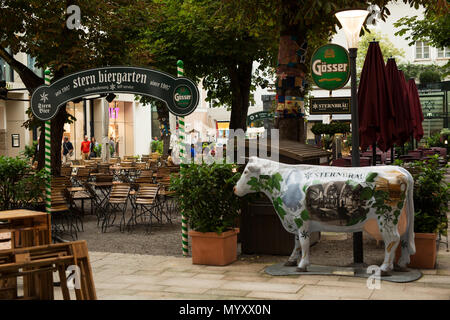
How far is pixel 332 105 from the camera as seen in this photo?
902cm

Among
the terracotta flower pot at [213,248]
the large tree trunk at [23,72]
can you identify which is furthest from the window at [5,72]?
the terracotta flower pot at [213,248]

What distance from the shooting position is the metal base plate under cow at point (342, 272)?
741 cm

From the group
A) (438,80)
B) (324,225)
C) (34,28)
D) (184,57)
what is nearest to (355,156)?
(324,225)

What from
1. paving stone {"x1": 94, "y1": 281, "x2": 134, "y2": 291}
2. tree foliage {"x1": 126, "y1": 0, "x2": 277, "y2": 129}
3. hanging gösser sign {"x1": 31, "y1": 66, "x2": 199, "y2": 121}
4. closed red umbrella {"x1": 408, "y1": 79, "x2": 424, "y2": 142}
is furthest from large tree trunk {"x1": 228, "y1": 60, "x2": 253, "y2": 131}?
paving stone {"x1": 94, "y1": 281, "x2": 134, "y2": 291}

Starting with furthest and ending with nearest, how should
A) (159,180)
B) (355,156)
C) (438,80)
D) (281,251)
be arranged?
(438,80)
(159,180)
(281,251)
(355,156)

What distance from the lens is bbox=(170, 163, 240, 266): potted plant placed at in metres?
8.69

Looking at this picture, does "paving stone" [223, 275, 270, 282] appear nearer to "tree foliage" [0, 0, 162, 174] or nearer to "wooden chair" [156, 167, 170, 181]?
"tree foliage" [0, 0, 162, 174]

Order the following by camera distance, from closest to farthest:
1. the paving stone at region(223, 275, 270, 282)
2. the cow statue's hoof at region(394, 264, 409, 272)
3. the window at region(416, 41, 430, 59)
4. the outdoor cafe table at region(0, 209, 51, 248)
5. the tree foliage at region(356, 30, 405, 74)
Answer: the outdoor cafe table at region(0, 209, 51, 248), the paving stone at region(223, 275, 270, 282), the cow statue's hoof at region(394, 264, 409, 272), the tree foliage at region(356, 30, 405, 74), the window at region(416, 41, 430, 59)

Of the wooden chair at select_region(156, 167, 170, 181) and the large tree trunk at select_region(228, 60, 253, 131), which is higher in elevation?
the large tree trunk at select_region(228, 60, 253, 131)

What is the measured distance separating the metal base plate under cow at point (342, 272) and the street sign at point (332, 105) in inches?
96.2

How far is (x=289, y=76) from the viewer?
11.6m

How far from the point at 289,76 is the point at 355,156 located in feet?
12.1

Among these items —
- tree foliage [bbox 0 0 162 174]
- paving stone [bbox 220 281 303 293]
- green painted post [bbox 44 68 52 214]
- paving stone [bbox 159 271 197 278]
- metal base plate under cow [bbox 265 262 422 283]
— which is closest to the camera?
paving stone [bbox 220 281 303 293]

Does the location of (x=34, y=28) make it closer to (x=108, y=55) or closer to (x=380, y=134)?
(x=108, y=55)
